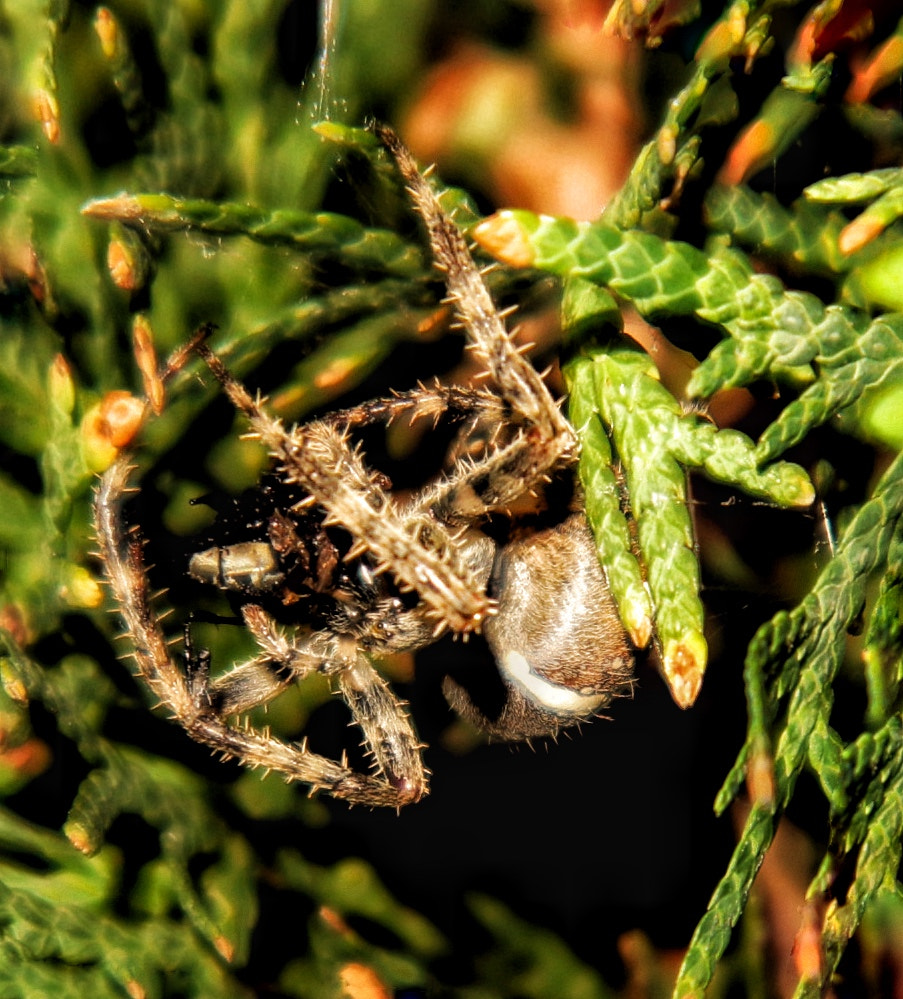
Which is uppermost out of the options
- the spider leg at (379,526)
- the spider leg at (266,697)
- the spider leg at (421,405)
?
the spider leg at (421,405)

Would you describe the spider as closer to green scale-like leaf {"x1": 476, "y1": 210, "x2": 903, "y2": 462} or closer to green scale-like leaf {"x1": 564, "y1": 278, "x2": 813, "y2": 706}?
green scale-like leaf {"x1": 564, "y1": 278, "x2": 813, "y2": 706}

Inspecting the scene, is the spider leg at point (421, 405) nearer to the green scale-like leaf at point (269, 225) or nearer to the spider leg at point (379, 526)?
the spider leg at point (379, 526)

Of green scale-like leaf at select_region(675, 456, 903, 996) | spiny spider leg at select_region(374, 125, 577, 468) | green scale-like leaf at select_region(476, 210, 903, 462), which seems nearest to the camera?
green scale-like leaf at select_region(476, 210, 903, 462)

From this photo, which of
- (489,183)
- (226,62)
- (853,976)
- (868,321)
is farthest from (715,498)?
(853,976)

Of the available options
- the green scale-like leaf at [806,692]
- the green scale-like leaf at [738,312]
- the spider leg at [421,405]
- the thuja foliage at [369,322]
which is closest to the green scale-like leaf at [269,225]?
the thuja foliage at [369,322]

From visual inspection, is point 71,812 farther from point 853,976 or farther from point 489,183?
point 853,976

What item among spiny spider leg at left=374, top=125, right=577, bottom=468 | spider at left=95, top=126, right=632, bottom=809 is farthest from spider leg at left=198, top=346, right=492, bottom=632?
spiny spider leg at left=374, top=125, right=577, bottom=468
